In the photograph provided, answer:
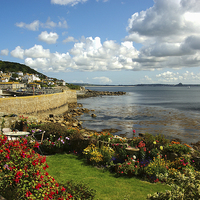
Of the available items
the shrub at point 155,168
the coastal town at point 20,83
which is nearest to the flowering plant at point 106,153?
the shrub at point 155,168

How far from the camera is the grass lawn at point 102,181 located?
560cm

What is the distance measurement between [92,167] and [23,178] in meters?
4.51

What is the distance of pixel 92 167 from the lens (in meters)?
7.67

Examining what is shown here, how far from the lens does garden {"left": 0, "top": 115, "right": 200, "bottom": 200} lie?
356 centimetres

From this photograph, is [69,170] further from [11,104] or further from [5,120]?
[11,104]

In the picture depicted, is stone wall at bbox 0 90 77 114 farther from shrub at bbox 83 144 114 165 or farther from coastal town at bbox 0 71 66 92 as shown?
shrub at bbox 83 144 114 165

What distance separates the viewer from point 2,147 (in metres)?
4.09

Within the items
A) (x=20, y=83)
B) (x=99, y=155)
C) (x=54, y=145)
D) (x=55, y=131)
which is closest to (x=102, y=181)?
(x=99, y=155)

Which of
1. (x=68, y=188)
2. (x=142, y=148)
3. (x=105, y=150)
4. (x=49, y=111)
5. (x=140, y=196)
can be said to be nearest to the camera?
(x=68, y=188)

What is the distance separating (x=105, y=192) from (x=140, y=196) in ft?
3.73

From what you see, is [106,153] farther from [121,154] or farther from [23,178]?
[23,178]

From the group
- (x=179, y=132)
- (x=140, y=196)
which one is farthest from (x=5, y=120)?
(x=179, y=132)

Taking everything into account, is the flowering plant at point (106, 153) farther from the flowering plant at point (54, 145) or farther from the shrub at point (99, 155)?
the flowering plant at point (54, 145)

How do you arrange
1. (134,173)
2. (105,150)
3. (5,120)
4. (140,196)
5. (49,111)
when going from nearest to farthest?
(140,196), (134,173), (105,150), (5,120), (49,111)
